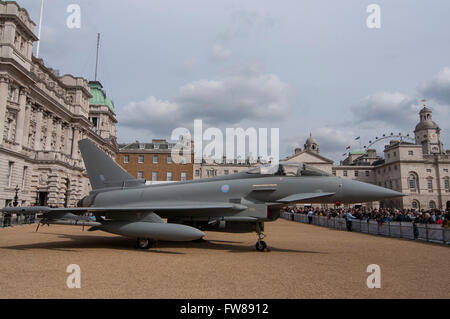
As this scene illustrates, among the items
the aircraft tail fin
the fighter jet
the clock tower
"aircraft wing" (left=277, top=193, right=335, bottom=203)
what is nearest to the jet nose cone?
the fighter jet

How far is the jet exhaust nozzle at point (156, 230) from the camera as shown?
9.65 m

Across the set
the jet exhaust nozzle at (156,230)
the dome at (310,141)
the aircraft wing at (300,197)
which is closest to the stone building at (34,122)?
the jet exhaust nozzle at (156,230)

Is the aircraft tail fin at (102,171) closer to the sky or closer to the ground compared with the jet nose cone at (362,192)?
closer to the sky

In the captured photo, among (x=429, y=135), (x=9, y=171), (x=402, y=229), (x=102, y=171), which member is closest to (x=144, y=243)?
(x=102, y=171)

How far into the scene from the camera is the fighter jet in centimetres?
→ 1025

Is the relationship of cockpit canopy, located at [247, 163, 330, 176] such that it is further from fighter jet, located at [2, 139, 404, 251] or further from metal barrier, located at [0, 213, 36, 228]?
metal barrier, located at [0, 213, 36, 228]

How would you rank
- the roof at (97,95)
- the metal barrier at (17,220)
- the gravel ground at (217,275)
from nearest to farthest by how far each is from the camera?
1. the gravel ground at (217,275)
2. the metal barrier at (17,220)
3. the roof at (97,95)

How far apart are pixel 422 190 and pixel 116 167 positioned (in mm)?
98545

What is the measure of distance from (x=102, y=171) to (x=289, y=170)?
8883 millimetres

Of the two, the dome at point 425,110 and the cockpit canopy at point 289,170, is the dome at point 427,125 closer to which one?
the dome at point 425,110

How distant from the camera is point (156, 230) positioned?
10141 mm

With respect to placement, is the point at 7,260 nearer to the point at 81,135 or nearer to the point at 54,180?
the point at 54,180

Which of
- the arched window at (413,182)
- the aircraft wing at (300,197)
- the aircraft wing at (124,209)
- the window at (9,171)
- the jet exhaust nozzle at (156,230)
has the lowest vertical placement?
the jet exhaust nozzle at (156,230)

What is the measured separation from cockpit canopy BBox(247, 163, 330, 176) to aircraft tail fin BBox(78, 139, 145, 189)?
6.07 meters
